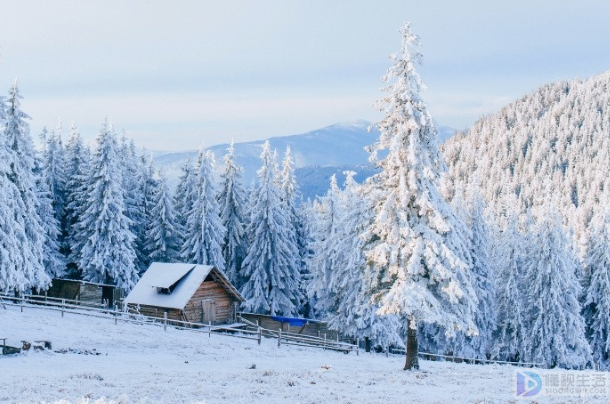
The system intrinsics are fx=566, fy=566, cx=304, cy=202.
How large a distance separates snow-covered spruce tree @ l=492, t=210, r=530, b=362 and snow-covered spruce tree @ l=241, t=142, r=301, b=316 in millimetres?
19120

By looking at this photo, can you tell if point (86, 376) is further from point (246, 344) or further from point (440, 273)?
point (246, 344)

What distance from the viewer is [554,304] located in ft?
155

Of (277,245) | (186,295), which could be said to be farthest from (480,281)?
(186,295)

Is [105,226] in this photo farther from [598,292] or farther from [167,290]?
[598,292]

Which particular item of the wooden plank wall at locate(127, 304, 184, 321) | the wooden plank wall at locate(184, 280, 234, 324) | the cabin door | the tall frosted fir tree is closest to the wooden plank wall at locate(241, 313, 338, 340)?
the wooden plank wall at locate(184, 280, 234, 324)

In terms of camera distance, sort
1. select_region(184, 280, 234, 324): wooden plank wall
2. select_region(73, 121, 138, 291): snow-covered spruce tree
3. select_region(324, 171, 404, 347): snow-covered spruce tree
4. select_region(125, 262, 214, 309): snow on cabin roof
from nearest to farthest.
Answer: select_region(324, 171, 404, 347): snow-covered spruce tree → select_region(125, 262, 214, 309): snow on cabin roof → select_region(184, 280, 234, 324): wooden plank wall → select_region(73, 121, 138, 291): snow-covered spruce tree

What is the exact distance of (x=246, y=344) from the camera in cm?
3566

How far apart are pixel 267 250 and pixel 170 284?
36.9 ft

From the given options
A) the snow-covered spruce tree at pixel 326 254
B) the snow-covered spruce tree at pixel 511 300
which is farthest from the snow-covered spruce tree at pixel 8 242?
the snow-covered spruce tree at pixel 511 300

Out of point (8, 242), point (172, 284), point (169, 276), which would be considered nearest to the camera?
point (8, 242)

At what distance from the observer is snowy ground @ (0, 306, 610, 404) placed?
55.5 ft

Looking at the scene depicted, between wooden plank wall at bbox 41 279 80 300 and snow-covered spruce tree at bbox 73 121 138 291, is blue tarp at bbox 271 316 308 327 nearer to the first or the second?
snow-covered spruce tree at bbox 73 121 138 291

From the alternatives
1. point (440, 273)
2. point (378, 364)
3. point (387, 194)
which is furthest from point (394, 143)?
point (378, 364)

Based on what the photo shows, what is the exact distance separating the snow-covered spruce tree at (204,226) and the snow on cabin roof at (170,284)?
6.61m
